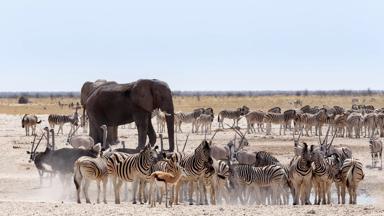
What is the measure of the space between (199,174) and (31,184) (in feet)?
19.9

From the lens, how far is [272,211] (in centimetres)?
1411

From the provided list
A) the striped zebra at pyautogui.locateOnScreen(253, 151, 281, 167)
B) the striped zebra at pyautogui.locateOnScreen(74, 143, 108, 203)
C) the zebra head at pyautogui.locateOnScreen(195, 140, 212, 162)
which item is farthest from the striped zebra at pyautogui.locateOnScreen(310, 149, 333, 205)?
the striped zebra at pyautogui.locateOnScreen(74, 143, 108, 203)

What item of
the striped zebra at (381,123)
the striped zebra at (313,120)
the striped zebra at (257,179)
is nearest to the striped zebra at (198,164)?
the striped zebra at (257,179)

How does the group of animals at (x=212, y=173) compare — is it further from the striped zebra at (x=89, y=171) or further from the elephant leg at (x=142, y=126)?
the elephant leg at (x=142, y=126)

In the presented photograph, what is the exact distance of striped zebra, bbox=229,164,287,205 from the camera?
16891 millimetres

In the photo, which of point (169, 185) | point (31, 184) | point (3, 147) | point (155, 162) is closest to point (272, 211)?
point (169, 185)

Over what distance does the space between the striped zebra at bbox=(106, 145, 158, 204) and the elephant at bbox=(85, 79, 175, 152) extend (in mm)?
6736

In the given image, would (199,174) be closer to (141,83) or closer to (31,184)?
(31,184)

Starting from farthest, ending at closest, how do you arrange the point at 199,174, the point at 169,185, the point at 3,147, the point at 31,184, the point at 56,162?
1. the point at 3,147
2. the point at 31,184
3. the point at 56,162
4. the point at 199,174
5. the point at 169,185

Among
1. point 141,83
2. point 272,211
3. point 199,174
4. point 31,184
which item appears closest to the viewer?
point 272,211


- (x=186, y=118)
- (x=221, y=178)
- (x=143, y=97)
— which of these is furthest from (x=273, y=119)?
(x=221, y=178)

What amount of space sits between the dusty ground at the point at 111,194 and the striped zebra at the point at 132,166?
55cm

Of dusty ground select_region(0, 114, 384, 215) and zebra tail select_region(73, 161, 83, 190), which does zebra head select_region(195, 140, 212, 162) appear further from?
zebra tail select_region(73, 161, 83, 190)

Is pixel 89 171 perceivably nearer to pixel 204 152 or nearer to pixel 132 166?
pixel 132 166
